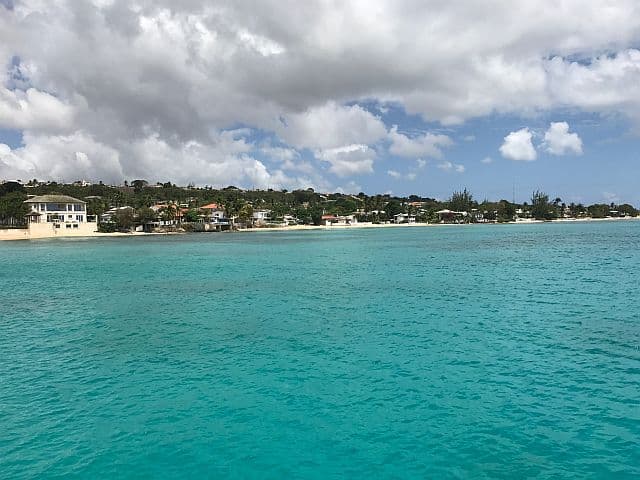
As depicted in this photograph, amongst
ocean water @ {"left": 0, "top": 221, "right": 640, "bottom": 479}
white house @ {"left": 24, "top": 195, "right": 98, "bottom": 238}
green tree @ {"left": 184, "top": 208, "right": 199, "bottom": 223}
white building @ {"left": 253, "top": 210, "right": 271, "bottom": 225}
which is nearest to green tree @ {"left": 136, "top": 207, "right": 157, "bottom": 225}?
green tree @ {"left": 184, "top": 208, "right": 199, "bottom": 223}

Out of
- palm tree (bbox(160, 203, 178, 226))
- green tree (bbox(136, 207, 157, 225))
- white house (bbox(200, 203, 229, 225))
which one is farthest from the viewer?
white house (bbox(200, 203, 229, 225))

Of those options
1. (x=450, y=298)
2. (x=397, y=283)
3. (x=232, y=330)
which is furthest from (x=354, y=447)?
(x=397, y=283)

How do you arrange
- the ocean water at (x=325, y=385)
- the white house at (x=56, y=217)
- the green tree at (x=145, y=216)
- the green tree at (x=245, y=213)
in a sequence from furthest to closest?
the green tree at (x=245, y=213) < the green tree at (x=145, y=216) < the white house at (x=56, y=217) < the ocean water at (x=325, y=385)

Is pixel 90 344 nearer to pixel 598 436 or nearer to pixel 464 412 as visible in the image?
pixel 464 412

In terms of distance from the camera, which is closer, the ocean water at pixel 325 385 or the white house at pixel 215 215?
the ocean water at pixel 325 385

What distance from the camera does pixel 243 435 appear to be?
1066 centimetres

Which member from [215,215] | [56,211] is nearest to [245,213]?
[215,215]

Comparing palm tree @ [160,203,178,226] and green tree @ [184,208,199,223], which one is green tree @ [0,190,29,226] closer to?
palm tree @ [160,203,178,226]

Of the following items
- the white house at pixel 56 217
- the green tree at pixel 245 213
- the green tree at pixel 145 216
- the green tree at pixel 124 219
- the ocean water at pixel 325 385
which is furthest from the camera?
the green tree at pixel 245 213

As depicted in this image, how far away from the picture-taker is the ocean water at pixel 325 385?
9609mm

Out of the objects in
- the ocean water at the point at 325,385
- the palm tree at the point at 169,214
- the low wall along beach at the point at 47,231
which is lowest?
the ocean water at the point at 325,385

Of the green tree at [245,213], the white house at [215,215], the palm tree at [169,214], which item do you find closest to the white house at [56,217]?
the palm tree at [169,214]

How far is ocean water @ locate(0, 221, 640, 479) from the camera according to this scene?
9609 mm

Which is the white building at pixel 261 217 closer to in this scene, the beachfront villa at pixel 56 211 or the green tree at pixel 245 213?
the green tree at pixel 245 213
